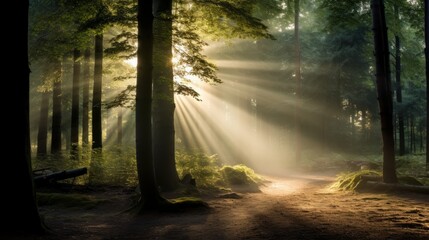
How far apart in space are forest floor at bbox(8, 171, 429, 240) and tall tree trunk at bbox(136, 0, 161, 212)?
0.68 m

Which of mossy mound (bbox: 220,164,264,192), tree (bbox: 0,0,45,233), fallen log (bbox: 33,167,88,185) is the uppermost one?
tree (bbox: 0,0,45,233)

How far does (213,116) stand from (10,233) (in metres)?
31.5

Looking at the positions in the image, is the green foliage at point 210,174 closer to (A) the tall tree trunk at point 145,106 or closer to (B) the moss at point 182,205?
(B) the moss at point 182,205

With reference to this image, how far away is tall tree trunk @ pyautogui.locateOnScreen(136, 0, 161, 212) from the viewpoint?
9.09 meters

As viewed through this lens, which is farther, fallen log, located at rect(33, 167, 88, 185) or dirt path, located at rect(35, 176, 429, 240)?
fallen log, located at rect(33, 167, 88, 185)

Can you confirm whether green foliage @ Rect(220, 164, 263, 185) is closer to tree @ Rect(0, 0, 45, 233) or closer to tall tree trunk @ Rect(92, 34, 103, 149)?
tall tree trunk @ Rect(92, 34, 103, 149)

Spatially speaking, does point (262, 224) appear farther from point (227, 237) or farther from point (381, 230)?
point (381, 230)

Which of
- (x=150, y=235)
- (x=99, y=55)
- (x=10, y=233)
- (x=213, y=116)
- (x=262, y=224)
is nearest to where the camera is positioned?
(x=10, y=233)

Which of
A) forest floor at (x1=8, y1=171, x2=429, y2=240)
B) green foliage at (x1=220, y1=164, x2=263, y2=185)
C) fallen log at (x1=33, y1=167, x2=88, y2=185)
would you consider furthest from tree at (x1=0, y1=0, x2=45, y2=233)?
green foliage at (x1=220, y1=164, x2=263, y2=185)

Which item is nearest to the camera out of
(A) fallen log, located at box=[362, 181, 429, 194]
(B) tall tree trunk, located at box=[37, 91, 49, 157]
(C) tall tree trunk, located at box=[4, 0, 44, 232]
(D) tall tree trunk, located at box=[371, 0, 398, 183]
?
(C) tall tree trunk, located at box=[4, 0, 44, 232]

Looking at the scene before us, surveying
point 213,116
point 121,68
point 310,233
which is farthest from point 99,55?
point 213,116

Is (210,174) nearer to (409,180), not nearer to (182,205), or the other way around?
(182,205)

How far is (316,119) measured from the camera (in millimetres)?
36156

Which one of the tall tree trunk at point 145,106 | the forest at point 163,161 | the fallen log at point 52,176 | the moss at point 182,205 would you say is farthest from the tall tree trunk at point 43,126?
the moss at point 182,205
